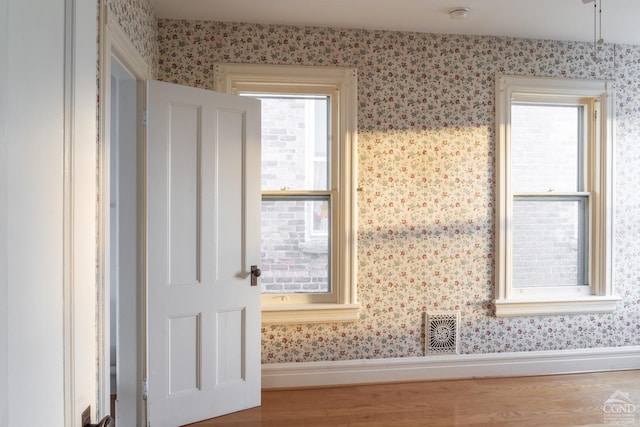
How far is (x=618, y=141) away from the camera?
3658 mm

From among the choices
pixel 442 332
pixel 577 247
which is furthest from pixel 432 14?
pixel 442 332

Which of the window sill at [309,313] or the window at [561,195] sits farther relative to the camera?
the window at [561,195]

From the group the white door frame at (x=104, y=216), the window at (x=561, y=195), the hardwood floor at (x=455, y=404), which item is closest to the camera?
the white door frame at (x=104, y=216)

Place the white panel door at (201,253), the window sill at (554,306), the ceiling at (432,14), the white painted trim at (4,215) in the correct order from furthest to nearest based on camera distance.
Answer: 1. the window sill at (554,306)
2. the ceiling at (432,14)
3. the white panel door at (201,253)
4. the white painted trim at (4,215)

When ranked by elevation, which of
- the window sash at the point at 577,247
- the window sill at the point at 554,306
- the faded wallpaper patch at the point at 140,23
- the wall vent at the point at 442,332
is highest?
the faded wallpaper patch at the point at 140,23

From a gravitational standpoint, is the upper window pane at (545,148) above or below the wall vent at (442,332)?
above

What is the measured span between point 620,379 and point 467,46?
2958 millimetres

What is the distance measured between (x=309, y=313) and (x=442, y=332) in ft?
3.58

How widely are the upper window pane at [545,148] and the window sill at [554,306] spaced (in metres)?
0.92

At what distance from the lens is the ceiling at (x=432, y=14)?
9.64ft

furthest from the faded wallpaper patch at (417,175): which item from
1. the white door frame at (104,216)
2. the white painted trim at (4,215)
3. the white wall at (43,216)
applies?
the white painted trim at (4,215)

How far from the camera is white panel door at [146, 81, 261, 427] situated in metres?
2.65

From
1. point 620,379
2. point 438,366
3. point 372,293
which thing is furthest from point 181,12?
point 620,379

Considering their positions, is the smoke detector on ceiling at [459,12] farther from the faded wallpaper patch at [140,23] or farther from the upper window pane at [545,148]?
the faded wallpaper patch at [140,23]
